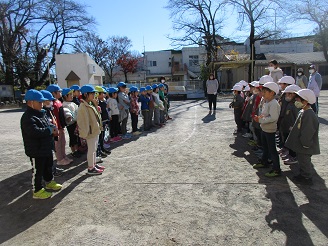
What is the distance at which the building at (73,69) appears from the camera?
1187 inches

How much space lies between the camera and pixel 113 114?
7.85 metres

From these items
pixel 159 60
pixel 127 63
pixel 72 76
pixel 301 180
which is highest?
pixel 159 60

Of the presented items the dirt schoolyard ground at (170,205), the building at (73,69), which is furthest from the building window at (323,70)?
the dirt schoolyard ground at (170,205)

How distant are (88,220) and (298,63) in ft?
124

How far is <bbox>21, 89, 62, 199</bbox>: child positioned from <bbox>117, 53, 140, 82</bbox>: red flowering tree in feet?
155

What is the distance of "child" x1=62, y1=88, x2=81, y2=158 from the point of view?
18.4 feet

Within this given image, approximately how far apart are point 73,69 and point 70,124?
26632mm

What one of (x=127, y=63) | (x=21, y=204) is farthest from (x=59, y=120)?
(x=127, y=63)

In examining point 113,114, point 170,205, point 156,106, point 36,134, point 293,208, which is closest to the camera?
point 293,208

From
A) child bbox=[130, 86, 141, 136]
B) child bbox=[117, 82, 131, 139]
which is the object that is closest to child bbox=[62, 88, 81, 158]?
→ child bbox=[117, 82, 131, 139]

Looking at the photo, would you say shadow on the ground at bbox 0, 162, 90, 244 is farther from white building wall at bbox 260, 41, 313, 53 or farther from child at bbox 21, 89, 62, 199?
white building wall at bbox 260, 41, 313, 53

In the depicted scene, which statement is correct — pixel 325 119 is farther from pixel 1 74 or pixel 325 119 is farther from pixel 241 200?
pixel 1 74

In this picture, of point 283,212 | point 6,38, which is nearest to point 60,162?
point 283,212

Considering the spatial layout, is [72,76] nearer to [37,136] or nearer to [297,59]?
[37,136]
